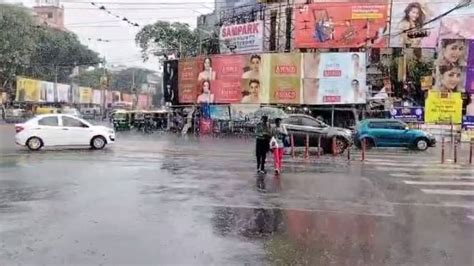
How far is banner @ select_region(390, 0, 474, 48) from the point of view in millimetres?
38312

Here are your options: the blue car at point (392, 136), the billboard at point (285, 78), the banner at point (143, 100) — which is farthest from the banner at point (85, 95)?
the blue car at point (392, 136)

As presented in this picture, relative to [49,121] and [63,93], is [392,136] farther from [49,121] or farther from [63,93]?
[63,93]

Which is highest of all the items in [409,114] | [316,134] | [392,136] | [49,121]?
[409,114]

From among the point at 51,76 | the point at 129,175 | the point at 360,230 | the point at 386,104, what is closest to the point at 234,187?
the point at 129,175

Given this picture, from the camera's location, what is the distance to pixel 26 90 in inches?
2362

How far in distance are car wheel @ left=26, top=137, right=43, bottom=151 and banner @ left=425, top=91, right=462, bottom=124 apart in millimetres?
22144

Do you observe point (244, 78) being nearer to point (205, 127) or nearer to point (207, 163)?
point (205, 127)

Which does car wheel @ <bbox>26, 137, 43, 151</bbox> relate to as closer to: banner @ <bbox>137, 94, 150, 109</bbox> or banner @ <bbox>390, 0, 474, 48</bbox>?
banner @ <bbox>390, 0, 474, 48</bbox>

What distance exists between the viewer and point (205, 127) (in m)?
42.1

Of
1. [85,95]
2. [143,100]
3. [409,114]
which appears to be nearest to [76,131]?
[409,114]

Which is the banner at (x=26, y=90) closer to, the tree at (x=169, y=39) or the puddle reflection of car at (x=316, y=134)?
the tree at (x=169, y=39)

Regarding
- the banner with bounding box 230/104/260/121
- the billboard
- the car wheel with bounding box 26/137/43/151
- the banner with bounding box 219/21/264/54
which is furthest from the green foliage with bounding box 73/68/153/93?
the car wheel with bounding box 26/137/43/151

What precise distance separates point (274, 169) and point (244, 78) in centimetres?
2334

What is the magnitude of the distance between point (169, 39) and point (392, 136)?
34820mm
